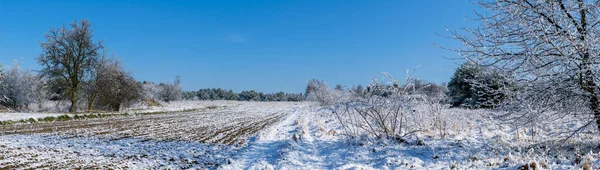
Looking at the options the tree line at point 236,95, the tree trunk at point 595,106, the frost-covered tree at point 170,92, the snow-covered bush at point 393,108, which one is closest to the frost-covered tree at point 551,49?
the tree trunk at point 595,106

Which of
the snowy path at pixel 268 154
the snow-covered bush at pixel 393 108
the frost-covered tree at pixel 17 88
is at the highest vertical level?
the frost-covered tree at pixel 17 88

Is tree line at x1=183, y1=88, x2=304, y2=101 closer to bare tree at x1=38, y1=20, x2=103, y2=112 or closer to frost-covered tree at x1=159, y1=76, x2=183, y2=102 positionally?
frost-covered tree at x1=159, y1=76, x2=183, y2=102

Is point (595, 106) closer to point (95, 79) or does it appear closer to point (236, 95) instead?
point (95, 79)

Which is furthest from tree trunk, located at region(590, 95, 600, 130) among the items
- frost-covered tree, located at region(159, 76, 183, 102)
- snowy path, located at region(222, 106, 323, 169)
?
frost-covered tree, located at region(159, 76, 183, 102)

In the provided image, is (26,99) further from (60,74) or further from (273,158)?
(273,158)

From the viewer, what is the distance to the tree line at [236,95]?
99.6 meters

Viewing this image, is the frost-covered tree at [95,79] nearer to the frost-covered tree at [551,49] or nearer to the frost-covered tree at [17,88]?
the frost-covered tree at [17,88]

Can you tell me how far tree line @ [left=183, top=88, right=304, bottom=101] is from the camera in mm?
99625

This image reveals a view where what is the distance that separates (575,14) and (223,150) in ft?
30.4

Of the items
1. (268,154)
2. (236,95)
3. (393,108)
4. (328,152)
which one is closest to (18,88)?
(268,154)

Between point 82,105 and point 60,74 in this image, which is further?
point 82,105

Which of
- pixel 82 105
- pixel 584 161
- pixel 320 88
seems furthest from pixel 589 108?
pixel 320 88

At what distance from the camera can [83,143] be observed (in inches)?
436

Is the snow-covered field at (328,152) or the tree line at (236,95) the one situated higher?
the tree line at (236,95)
